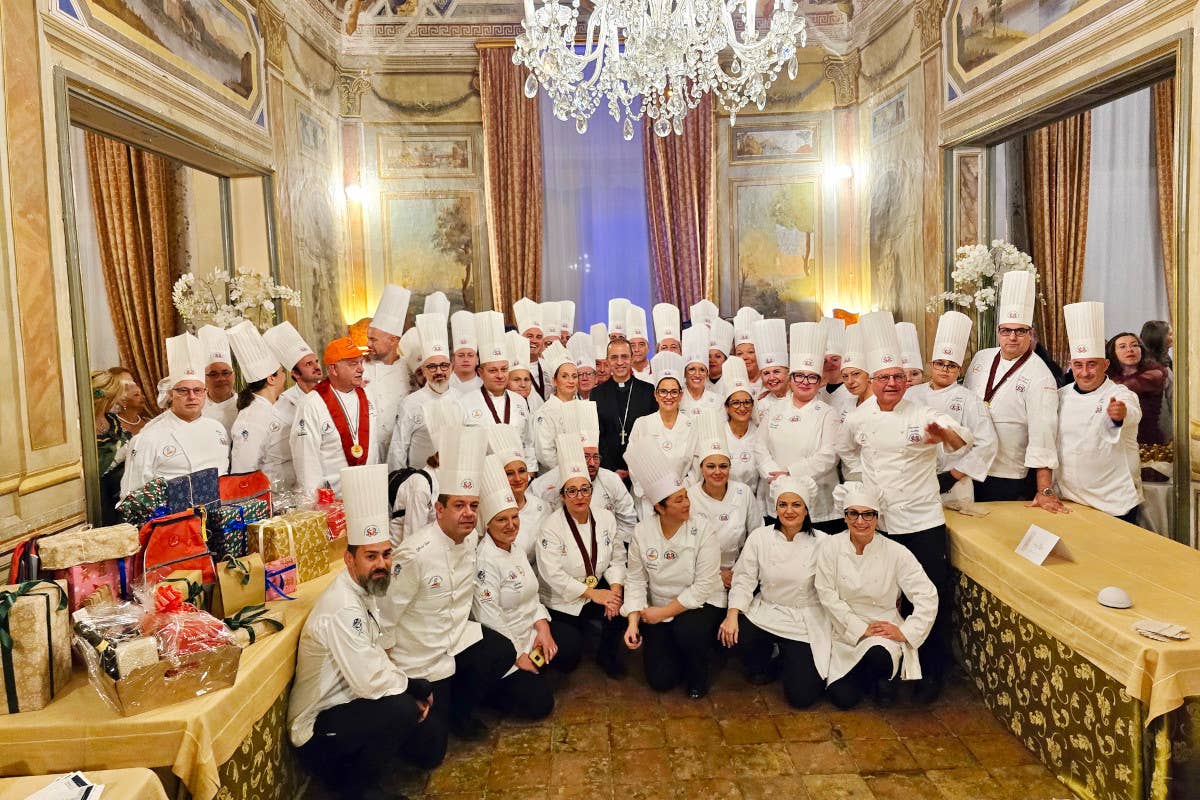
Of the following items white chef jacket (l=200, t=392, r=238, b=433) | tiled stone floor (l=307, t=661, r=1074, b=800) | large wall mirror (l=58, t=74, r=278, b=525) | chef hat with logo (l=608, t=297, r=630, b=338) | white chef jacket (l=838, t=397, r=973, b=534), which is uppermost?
large wall mirror (l=58, t=74, r=278, b=525)

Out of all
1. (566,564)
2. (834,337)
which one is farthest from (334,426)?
(834,337)

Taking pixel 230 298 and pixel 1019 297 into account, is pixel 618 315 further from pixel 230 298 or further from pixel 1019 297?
pixel 1019 297

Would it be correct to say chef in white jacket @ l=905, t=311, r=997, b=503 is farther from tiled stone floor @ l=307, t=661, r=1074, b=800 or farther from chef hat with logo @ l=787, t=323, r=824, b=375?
tiled stone floor @ l=307, t=661, r=1074, b=800

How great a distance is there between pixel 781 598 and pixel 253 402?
3152 mm

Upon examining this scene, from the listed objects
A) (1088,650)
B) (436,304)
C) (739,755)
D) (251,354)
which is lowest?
(739,755)

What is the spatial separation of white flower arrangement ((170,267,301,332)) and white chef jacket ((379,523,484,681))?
10.8 feet

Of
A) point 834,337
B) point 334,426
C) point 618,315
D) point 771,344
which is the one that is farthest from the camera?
point 618,315

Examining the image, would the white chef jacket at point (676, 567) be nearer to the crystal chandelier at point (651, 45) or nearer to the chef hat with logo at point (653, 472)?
the chef hat with logo at point (653, 472)

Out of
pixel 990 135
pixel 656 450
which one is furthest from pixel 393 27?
pixel 656 450

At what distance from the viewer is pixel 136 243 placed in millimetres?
6984

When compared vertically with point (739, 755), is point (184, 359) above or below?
above

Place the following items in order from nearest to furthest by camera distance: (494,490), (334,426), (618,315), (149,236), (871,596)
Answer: (494,490), (871,596), (334,426), (618,315), (149,236)

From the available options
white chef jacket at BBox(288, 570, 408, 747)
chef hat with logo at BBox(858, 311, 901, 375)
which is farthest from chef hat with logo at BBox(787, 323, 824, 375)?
white chef jacket at BBox(288, 570, 408, 747)

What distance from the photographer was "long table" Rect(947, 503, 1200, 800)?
2.52 m
